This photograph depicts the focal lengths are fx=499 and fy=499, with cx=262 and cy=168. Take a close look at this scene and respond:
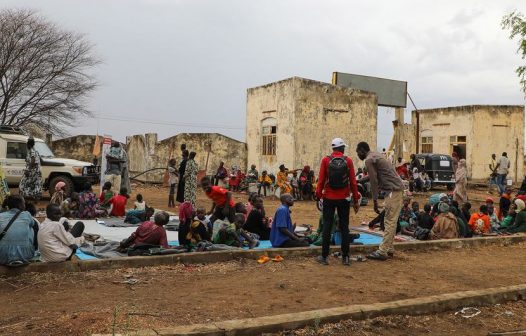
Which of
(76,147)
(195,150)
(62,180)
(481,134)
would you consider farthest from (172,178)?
(481,134)

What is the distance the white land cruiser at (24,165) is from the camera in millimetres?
13961

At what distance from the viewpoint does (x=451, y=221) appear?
9.12 metres

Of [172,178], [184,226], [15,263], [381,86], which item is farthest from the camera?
[381,86]

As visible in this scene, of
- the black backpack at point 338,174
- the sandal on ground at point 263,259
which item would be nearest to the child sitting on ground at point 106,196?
the sandal on ground at point 263,259

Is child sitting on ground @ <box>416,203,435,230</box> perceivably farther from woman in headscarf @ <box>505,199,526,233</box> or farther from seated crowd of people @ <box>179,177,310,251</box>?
seated crowd of people @ <box>179,177,310,251</box>

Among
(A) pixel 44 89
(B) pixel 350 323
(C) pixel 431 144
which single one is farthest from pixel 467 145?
(B) pixel 350 323

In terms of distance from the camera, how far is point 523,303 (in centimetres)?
540

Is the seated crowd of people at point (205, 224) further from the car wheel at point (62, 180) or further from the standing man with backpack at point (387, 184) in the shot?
the car wheel at point (62, 180)

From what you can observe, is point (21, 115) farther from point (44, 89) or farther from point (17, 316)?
point (17, 316)

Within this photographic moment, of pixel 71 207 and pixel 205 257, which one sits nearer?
pixel 205 257

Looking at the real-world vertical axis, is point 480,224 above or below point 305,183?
below

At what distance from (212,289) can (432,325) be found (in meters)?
2.23

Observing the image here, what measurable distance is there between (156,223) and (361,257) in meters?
2.98

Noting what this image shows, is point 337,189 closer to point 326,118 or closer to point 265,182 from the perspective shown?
point 265,182
